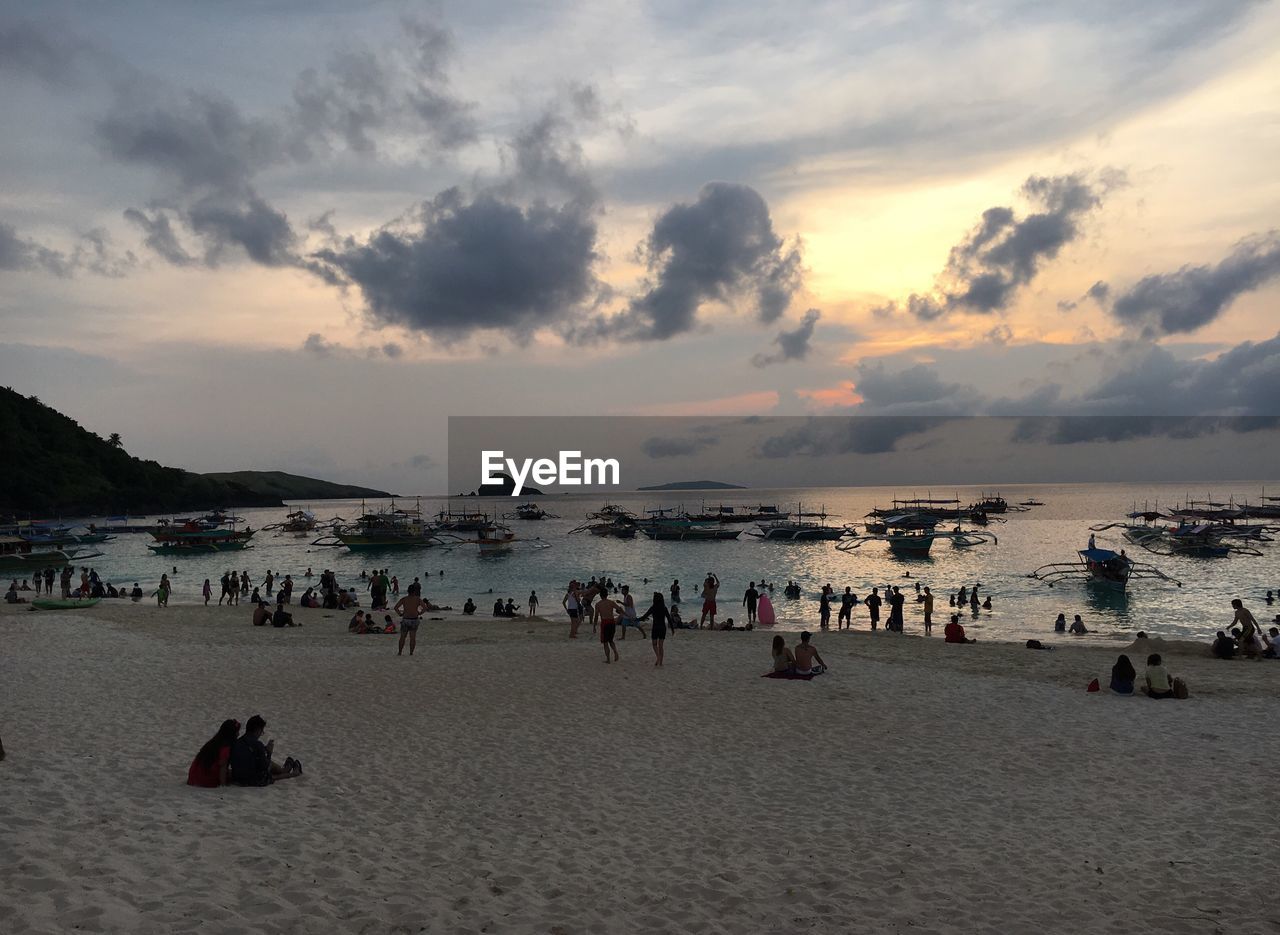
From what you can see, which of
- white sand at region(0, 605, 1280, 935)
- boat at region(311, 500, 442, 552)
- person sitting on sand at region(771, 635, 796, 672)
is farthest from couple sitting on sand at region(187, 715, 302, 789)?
boat at region(311, 500, 442, 552)

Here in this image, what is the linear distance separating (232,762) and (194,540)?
9340 cm

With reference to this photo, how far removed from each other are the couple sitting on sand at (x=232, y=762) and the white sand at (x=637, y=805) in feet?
0.98

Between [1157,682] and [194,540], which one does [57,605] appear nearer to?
[1157,682]

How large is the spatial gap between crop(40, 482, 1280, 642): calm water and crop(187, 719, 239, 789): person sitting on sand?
27.5 m

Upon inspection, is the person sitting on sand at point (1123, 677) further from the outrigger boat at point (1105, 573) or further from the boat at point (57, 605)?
the outrigger boat at point (1105, 573)

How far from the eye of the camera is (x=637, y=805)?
31.5 ft

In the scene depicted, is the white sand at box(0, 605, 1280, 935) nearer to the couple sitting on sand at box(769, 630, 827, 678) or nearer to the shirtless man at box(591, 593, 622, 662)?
the couple sitting on sand at box(769, 630, 827, 678)

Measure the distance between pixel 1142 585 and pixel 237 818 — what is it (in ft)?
189

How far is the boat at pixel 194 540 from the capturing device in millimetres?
88613

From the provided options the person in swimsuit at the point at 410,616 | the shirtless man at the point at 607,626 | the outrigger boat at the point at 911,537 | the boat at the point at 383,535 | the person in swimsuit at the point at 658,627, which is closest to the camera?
the person in swimsuit at the point at 658,627

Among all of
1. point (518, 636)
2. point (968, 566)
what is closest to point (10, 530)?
point (518, 636)

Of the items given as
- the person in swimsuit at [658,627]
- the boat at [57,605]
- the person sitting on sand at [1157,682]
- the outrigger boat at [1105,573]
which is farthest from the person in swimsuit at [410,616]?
the outrigger boat at [1105,573]

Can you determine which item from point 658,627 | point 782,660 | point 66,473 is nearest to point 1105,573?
point 782,660

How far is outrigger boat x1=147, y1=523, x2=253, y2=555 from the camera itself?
88625 millimetres
